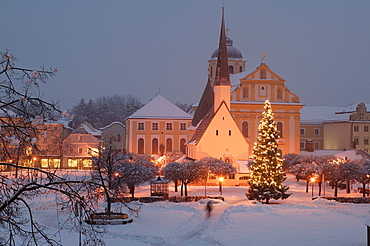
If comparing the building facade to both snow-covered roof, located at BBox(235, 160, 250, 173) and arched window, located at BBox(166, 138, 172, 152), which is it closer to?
arched window, located at BBox(166, 138, 172, 152)

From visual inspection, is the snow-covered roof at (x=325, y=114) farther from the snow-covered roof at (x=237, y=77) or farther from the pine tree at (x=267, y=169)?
the pine tree at (x=267, y=169)

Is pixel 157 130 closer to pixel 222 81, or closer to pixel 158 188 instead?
pixel 222 81

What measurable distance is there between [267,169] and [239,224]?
382 inches

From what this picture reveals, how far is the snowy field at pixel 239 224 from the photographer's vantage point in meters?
19.3

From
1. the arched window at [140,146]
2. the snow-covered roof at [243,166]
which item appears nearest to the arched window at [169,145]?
the arched window at [140,146]

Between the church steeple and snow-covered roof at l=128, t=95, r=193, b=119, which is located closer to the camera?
the church steeple

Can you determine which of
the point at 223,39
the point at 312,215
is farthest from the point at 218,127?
the point at 312,215

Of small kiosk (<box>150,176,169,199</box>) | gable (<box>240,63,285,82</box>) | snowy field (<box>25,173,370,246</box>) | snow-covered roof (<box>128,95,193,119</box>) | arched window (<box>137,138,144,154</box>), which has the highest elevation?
gable (<box>240,63,285,82</box>)

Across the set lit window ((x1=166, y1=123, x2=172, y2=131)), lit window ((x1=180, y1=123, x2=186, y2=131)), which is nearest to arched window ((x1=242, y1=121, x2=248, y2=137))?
lit window ((x1=180, y1=123, x2=186, y2=131))

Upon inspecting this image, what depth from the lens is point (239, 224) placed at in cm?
2341

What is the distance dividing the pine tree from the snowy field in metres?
1.01

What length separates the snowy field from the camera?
1927 centimetres

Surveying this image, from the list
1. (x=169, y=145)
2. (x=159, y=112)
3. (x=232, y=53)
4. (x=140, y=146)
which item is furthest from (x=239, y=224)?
(x=232, y=53)

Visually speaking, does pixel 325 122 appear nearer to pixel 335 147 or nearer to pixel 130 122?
pixel 335 147
